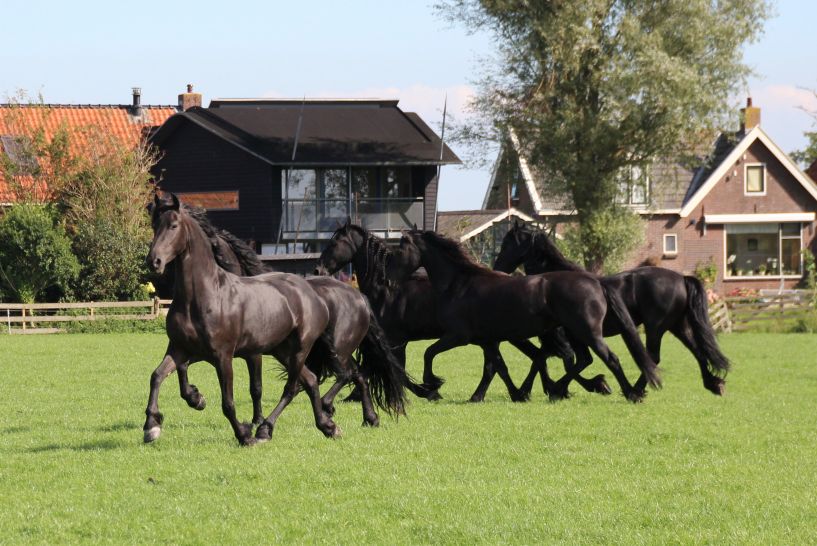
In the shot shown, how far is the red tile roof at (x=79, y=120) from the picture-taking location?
1750 inches

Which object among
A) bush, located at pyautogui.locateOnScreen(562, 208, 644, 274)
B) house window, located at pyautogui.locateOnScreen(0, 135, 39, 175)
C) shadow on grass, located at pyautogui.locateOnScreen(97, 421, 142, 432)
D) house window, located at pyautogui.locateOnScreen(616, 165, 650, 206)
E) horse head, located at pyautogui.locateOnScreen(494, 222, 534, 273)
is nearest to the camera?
shadow on grass, located at pyautogui.locateOnScreen(97, 421, 142, 432)

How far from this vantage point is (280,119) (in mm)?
47094

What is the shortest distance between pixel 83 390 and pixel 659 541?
36.6ft

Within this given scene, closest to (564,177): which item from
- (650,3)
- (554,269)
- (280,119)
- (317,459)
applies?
→ (650,3)

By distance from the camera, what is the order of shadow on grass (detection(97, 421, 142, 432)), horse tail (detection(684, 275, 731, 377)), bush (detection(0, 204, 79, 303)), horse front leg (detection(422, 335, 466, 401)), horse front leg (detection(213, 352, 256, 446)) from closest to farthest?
horse front leg (detection(213, 352, 256, 446)), shadow on grass (detection(97, 421, 142, 432)), horse front leg (detection(422, 335, 466, 401)), horse tail (detection(684, 275, 731, 377)), bush (detection(0, 204, 79, 303))

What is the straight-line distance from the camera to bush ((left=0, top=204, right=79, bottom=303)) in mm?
35656

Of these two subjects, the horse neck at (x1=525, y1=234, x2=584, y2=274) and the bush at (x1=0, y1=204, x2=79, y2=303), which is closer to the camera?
the horse neck at (x1=525, y1=234, x2=584, y2=274)

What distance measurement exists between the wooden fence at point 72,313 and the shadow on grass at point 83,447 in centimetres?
2258

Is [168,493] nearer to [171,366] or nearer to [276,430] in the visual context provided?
[171,366]

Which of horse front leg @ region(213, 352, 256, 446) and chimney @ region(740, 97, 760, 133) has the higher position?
chimney @ region(740, 97, 760, 133)

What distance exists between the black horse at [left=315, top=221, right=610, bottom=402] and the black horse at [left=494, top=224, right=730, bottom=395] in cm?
108

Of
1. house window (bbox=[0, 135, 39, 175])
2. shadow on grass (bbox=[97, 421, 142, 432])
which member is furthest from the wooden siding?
shadow on grass (bbox=[97, 421, 142, 432])

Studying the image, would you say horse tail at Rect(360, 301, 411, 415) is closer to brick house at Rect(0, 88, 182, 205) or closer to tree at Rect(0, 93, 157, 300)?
tree at Rect(0, 93, 157, 300)

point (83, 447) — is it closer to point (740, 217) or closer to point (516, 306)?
point (516, 306)
